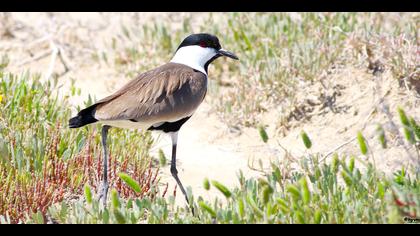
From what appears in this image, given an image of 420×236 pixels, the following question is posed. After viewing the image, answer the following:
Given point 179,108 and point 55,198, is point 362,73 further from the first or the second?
point 55,198

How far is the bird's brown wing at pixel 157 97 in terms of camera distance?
17.0 feet

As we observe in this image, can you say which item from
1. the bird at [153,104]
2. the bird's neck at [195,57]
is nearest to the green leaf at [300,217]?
the bird at [153,104]

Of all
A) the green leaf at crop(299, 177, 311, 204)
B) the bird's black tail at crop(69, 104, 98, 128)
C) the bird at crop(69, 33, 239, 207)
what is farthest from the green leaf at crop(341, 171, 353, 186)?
the bird's black tail at crop(69, 104, 98, 128)

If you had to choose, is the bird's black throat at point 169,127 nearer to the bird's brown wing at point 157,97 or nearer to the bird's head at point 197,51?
the bird's brown wing at point 157,97

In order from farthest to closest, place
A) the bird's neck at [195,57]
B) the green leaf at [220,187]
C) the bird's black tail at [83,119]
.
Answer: the bird's neck at [195,57]
the bird's black tail at [83,119]
the green leaf at [220,187]

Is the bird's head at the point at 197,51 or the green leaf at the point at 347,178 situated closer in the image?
the green leaf at the point at 347,178

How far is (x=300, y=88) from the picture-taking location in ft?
23.3

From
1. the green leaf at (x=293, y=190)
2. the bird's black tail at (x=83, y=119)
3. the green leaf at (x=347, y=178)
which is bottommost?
the green leaf at (x=293, y=190)

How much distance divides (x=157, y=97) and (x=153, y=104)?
8 cm

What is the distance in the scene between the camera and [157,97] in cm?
535

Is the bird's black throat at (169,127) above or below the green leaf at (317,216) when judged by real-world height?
above

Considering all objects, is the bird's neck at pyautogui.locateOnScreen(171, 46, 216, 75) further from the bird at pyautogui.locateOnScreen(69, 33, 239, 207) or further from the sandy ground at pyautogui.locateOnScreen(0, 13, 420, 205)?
the sandy ground at pyautogui.locateOnScreen(0, 13, 420, 205)

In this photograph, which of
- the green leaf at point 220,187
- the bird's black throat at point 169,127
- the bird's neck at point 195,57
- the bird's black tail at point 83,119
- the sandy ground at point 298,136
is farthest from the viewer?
the sandy ground at point 298,136
